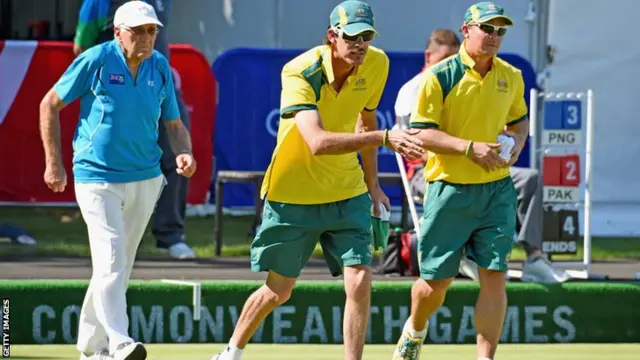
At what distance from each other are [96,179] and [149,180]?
26cm

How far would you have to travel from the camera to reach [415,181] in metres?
9.60

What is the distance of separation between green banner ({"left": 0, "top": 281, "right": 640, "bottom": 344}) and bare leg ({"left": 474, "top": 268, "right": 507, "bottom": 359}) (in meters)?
1.67

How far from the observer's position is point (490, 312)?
22.7 ft

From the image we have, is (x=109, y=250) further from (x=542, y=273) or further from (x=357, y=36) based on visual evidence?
(x=542, y=273)

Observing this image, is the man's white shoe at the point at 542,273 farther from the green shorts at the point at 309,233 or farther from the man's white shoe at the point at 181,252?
the green shorts at the point at 309,233

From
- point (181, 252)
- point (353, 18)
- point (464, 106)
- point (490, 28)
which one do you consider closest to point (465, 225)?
point (464, 106)

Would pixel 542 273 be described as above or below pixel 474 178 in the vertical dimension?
below

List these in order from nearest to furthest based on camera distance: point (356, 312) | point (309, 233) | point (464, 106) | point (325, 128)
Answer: point (356, 312) < point (325, 128) < point (309, 233) < point (464, 106)

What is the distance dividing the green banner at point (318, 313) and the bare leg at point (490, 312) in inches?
65.9

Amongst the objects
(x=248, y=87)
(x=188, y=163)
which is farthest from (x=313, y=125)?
(x=248, y=87)

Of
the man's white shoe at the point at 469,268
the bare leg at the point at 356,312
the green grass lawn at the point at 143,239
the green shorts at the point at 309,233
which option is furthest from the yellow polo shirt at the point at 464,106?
the green grass lawn at the point at 143,239

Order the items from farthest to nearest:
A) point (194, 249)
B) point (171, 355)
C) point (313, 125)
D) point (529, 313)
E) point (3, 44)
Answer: point (3, 44), point (194, 249), point (529, 313), point (171, 355), point (313, 125)

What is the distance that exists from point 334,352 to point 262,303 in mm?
1266

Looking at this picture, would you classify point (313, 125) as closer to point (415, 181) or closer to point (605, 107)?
point (415, 181)
